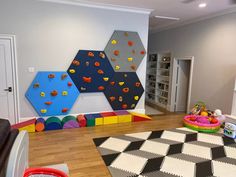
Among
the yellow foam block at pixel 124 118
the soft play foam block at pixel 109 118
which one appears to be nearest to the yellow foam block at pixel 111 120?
the soft play foam block at pixel 109 118

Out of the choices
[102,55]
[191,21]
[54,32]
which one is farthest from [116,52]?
[191,21]

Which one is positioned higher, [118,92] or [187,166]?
[118,92]

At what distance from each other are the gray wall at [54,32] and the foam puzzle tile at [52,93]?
0.40 ft

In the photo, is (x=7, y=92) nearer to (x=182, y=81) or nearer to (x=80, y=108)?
(x=80, y=108)

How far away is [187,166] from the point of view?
2.57 meters

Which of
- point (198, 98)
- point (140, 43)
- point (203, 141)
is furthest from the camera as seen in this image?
point (198, 98)

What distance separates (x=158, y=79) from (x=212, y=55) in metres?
2.64

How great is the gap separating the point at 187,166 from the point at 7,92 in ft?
12.6

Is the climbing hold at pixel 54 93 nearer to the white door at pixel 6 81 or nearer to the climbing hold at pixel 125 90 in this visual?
the white door at pixel 6 81

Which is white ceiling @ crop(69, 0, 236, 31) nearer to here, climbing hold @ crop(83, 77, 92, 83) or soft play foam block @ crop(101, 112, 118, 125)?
climbing hold @ crop(83, 77, 92, 83)

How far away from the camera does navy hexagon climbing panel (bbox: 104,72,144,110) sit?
4.69 m

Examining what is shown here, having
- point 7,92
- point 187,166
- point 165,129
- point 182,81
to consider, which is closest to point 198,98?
point 182,81

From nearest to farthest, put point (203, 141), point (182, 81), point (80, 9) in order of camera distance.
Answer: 1. point (203, 141)
2. point (80, 9)
3. point (182, 81)

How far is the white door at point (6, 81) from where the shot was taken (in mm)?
3805
